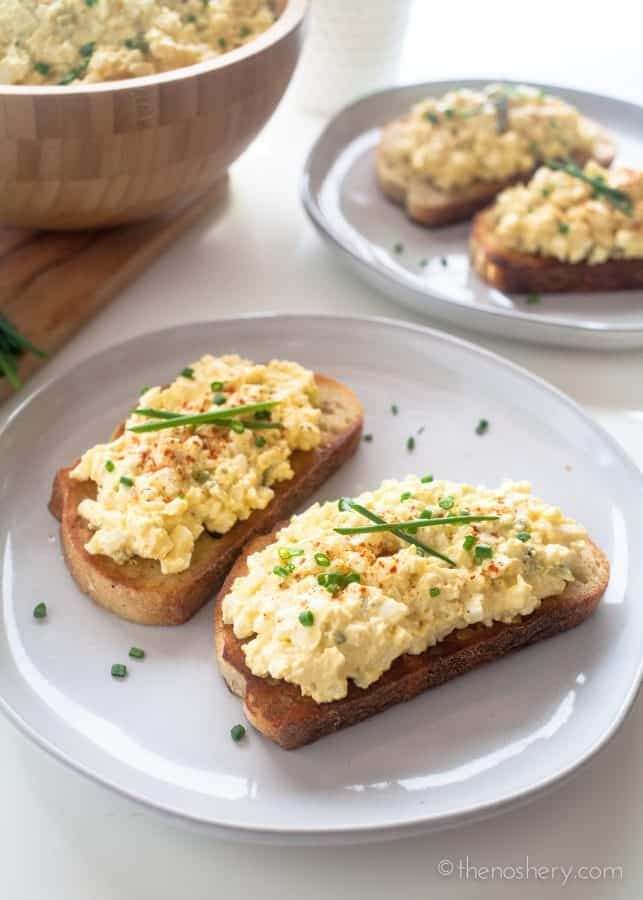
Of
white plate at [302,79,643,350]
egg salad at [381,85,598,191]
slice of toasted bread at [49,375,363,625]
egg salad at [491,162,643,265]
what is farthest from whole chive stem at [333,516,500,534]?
egg salad at [381,85,598,191]

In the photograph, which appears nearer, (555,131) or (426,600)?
(426,600)

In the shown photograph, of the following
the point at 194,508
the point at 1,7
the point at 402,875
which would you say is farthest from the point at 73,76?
the point at 402,875

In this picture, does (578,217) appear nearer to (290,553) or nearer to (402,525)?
(402,525)

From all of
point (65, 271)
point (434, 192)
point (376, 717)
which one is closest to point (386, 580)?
point (376, 717)

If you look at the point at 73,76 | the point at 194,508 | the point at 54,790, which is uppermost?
the point at 73,76

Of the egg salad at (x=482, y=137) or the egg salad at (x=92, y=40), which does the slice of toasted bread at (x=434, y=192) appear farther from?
the egg salad at (x=92, y=40)

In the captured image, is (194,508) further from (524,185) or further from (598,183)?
(524,185)
